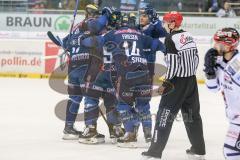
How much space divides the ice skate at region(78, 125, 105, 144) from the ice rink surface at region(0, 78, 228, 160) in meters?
0.08

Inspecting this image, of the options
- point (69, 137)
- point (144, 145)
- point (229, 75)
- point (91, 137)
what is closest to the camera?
point (229, 75)

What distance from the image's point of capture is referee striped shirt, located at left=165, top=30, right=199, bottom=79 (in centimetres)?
568

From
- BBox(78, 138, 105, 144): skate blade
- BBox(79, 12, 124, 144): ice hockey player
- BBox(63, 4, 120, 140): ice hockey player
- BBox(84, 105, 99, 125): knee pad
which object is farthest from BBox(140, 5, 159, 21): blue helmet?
BBox(78, 138, 105, 144): skate blade

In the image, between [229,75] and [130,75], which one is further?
[130,75]

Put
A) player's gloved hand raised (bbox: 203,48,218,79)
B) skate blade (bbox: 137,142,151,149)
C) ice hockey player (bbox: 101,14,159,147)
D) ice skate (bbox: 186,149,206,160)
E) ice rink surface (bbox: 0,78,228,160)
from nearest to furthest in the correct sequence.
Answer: player's gloved hand raised (bbox: 203,48,218,79) → ice skate (bbox: 186,149,206,160) → ice rink surface (bbox: 0,78,228,160) → ice hockey player (bbox: 101,14,159,147) → skate blade (bbox: 137,142,151,149)

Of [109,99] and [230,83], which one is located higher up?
[230,83]

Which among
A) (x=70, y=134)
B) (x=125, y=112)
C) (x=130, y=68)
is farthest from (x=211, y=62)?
(x=70, y=134)

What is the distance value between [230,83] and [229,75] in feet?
0.21

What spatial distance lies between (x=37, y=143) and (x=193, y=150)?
1.83 metres

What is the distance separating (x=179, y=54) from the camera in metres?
5.69

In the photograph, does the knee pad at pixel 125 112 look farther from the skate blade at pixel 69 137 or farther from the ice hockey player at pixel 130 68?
the skate blade at pixel 69 137

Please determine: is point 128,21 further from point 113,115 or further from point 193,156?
point 193,156

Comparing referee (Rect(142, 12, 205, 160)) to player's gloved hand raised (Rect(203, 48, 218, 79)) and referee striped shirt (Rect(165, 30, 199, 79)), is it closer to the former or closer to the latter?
referee striped shirt (Rect(165, 30, 199, 79))

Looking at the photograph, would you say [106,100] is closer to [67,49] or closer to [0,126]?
[67,49]
